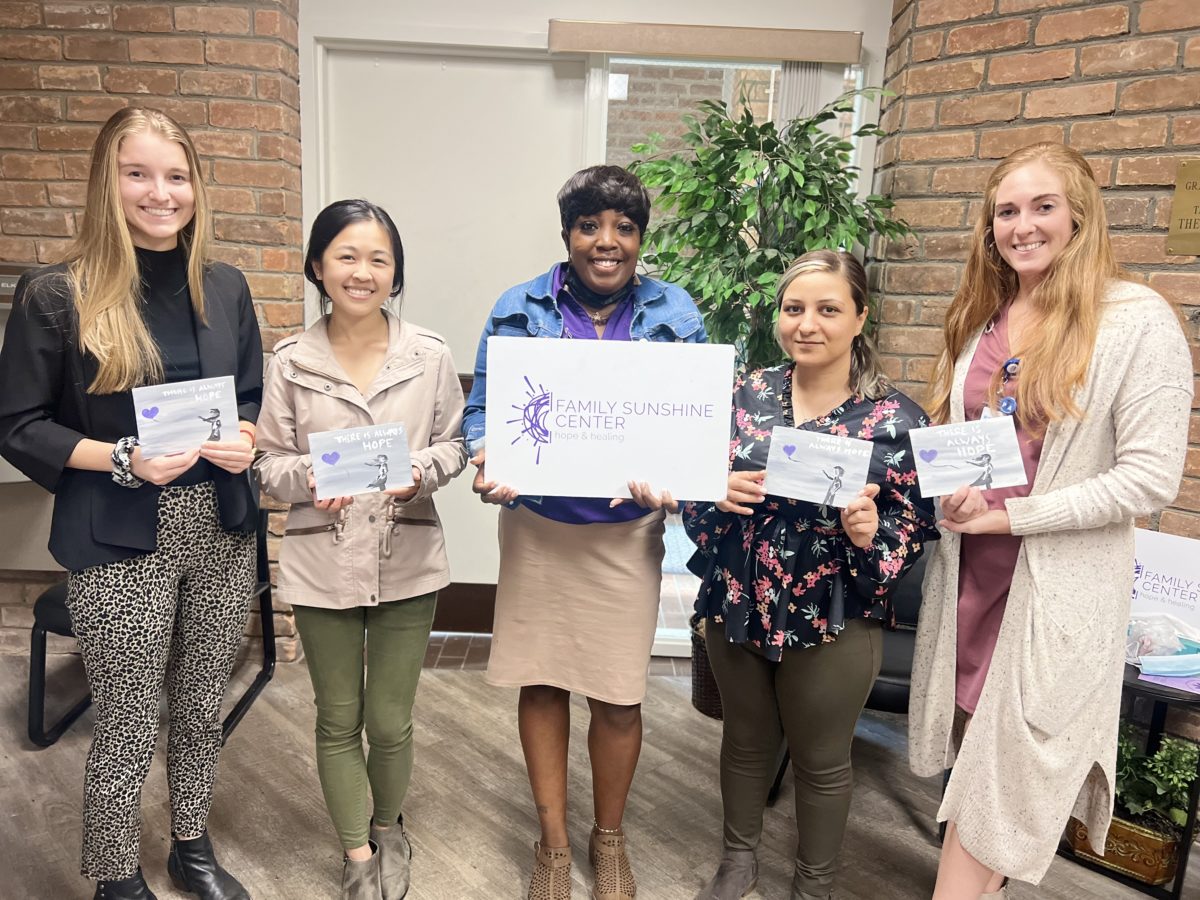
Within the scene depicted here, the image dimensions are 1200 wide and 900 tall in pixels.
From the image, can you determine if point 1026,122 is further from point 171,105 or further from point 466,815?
point 171,105

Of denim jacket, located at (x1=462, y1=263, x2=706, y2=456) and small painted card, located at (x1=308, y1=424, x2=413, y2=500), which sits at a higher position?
denim jacket, located at (x1=462, y1=263, x2=706, y2=456)

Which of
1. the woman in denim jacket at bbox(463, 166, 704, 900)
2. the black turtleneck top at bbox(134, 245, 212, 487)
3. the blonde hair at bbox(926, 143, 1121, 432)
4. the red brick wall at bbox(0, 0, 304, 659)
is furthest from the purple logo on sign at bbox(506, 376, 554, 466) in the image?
the red brick wall at bbox(0, 0, 304, 659)

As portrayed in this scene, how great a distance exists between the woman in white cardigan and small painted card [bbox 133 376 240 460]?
4.48 ft

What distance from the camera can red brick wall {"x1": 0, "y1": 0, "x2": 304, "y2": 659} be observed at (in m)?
2.59

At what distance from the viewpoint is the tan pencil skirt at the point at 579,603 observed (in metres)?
1.67

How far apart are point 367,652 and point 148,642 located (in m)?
0.43

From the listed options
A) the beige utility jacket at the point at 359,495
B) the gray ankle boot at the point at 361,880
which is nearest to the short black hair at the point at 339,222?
the beige utility jacket at the point at 359,495

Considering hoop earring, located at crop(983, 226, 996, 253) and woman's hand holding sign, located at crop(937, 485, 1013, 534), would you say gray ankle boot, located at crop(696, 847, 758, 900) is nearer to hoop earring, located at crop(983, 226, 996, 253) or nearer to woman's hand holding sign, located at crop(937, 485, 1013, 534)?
woman's hand holding sign, located at crop(937, 485, 1013, 534)

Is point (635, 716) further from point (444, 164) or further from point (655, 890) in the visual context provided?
point (444, 164)

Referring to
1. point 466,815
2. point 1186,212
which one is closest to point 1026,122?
point 1186,212

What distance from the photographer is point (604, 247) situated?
1.57 meters

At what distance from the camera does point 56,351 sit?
4.72 ft

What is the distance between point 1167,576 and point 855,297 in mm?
1302

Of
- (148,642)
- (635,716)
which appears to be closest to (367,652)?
(148,642)
